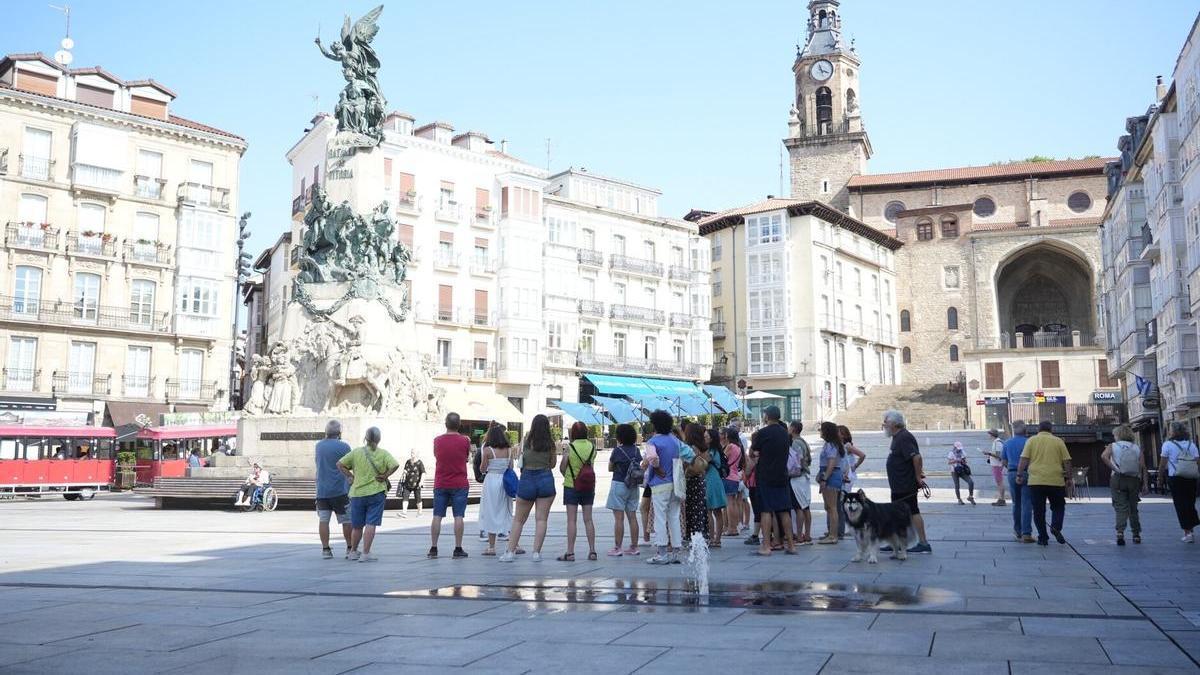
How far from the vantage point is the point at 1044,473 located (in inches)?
478

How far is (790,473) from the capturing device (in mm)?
12148

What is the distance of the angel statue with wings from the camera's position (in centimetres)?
2409

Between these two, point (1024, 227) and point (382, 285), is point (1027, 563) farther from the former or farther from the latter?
point (1024, 227)

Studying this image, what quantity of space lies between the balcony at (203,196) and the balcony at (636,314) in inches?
823

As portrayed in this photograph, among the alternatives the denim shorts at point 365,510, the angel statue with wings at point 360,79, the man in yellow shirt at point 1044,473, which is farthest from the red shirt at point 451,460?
the angel statue with wings at point 360,79

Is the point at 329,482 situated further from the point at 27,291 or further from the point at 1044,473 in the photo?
the point at 27,291

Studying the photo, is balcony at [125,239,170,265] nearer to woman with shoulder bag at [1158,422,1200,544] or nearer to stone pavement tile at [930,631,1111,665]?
woman with shoulder bag at [1158,422,1200,544]

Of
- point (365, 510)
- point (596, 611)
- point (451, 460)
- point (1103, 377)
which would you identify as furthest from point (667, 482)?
point (1103, 377)

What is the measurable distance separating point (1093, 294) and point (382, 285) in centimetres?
6272

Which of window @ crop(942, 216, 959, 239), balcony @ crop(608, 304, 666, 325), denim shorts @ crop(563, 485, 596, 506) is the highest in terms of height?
window @ crop(942, 216, 959, 239)

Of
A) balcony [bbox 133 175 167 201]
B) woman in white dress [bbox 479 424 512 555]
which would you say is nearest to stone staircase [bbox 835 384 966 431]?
balcony [bbox 133 175 167 201]

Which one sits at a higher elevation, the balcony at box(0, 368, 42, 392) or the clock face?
the clock face

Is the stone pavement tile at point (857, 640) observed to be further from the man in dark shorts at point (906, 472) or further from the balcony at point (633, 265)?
the balcony at point (633, 265)

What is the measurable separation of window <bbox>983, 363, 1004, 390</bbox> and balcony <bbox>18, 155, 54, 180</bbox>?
50.3 meters
